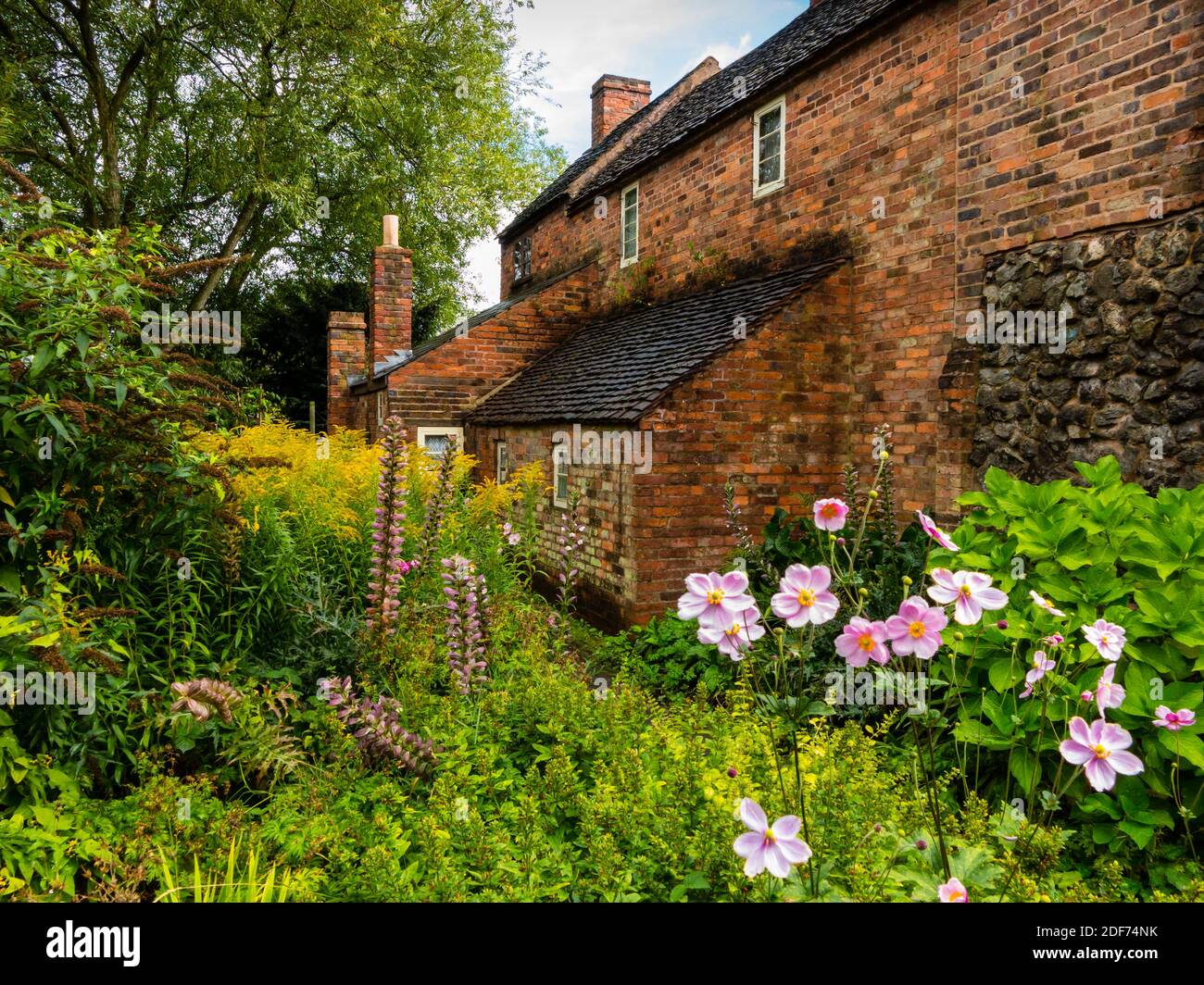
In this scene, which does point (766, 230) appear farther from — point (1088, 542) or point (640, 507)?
point (1088, 542)

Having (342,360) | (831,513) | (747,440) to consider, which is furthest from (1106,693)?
(342,360)

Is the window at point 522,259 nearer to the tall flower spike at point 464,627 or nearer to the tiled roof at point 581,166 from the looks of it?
the tiled roof at point 581,166

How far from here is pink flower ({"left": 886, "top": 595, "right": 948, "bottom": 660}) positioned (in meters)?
2.03

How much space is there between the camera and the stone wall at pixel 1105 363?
Result: 5266 millimetres

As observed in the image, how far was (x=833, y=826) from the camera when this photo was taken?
280cm

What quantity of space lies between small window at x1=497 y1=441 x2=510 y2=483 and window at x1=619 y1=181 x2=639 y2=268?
13.6 ft

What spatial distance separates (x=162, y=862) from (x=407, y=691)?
1377mm

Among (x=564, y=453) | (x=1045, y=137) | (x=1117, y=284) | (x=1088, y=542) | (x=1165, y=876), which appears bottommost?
Answer: (x=1165, y=876)

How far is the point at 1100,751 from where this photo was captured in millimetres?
2139

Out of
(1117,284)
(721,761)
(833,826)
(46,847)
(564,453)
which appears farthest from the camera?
(564,453)

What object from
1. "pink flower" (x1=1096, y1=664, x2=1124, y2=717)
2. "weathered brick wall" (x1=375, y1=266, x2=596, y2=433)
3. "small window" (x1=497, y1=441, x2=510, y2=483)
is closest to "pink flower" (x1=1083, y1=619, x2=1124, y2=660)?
"pink flower" (x1=1096, y1=664, x2=1124, y2=717)

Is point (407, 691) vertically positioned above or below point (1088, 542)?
below

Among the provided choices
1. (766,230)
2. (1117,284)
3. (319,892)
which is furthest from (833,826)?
(766,230)

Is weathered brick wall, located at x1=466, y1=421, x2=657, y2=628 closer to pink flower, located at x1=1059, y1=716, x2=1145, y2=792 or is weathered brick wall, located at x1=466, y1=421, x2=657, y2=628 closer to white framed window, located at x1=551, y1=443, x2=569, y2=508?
white framed window, located at x1=551, y1=443, x2=569, y2=508
